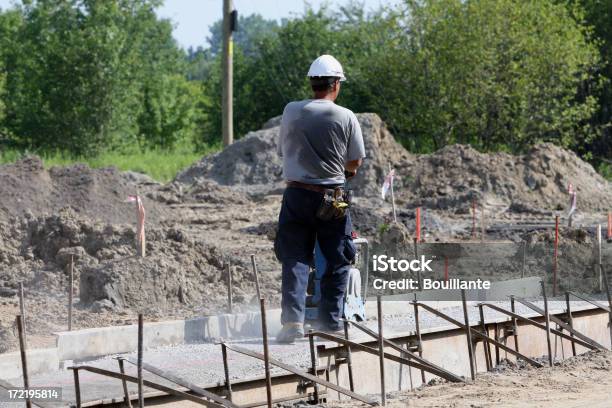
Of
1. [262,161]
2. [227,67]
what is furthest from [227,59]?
[262,161]

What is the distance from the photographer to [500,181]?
29047mm

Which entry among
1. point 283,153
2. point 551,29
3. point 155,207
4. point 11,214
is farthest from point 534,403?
point 551,29

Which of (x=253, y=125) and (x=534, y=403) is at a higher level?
(x=253, y=125)

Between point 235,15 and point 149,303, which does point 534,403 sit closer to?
point 149,303

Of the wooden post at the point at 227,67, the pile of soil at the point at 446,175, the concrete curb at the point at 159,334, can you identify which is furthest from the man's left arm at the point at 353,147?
the wooden post at the point at 227,67

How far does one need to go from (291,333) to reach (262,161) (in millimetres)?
21563

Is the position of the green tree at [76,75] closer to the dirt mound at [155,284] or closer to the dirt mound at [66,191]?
the dirt mound at [66,191]

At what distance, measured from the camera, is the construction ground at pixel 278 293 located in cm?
826

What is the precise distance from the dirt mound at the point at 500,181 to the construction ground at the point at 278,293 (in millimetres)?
54

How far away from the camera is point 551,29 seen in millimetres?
35312

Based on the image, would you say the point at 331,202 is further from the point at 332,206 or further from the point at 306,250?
the point at 306,250

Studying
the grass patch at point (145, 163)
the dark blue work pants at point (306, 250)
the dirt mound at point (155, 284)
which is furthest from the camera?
the grass patch at point (145, 163)

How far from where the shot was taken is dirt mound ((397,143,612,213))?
28.2 m

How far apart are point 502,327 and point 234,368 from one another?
280cm
